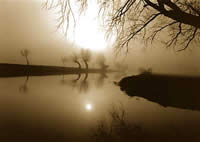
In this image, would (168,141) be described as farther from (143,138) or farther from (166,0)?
(166,0)

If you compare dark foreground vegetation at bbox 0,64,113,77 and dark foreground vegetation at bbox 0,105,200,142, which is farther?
dark foreground vegetation at bbox 0,64,113,77

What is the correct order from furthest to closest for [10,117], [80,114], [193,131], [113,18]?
[113,18]
[80,114]
[10,117]
[193,131]

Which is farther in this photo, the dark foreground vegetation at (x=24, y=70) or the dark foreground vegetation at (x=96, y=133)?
the dark foreground vegetation at (x=24, y=70)

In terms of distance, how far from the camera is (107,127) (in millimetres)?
3516

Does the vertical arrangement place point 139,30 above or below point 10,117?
above

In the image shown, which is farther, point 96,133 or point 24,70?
point 24,70

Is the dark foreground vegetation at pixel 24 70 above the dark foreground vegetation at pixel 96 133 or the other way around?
the other way around

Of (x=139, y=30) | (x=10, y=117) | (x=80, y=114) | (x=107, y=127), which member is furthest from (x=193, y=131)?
(x=10, y=117)

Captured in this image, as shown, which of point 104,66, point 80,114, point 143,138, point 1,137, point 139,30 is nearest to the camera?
point 1,137

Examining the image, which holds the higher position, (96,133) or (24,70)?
(96,133)

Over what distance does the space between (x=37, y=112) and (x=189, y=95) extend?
777cm

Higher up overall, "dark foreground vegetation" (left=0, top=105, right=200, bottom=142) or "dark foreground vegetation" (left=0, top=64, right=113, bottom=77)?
"dark foreground vegetation" (left=0, top=105, right=200, bottom=142)

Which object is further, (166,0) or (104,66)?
(104,66)

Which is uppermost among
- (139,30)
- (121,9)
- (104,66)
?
(121,9)
